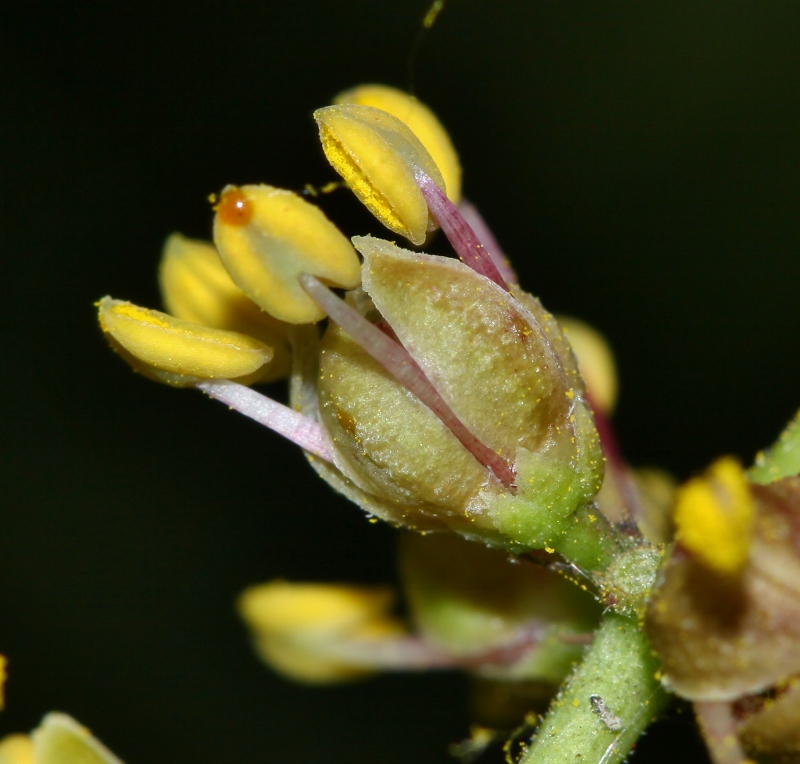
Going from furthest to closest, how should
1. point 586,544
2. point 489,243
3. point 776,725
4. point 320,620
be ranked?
point 320,620, point 489,243, point 586,544, point 776,725

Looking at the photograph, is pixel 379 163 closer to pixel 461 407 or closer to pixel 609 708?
pixel 461 407

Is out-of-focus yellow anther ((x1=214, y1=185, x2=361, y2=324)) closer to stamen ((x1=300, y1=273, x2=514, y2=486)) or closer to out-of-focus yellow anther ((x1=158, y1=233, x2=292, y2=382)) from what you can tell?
stamen ((x1=300, y1=273, x2=514, y2=486))

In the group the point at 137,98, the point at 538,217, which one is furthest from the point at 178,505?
the point at 538,217

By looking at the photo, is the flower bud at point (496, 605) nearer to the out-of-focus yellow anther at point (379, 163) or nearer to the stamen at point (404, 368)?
the stamen at point (404, 368)

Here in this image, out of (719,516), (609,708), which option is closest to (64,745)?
(609,708)

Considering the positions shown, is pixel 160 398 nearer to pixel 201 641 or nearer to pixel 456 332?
pixel 201 641

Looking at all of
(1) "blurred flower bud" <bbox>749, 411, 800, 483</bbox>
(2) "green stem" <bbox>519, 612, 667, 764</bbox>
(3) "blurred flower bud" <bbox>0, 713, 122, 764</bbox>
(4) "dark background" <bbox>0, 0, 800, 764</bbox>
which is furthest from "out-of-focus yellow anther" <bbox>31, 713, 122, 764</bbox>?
(4) "dark background" <bbox>0, 0, 800, 764</bbox>
